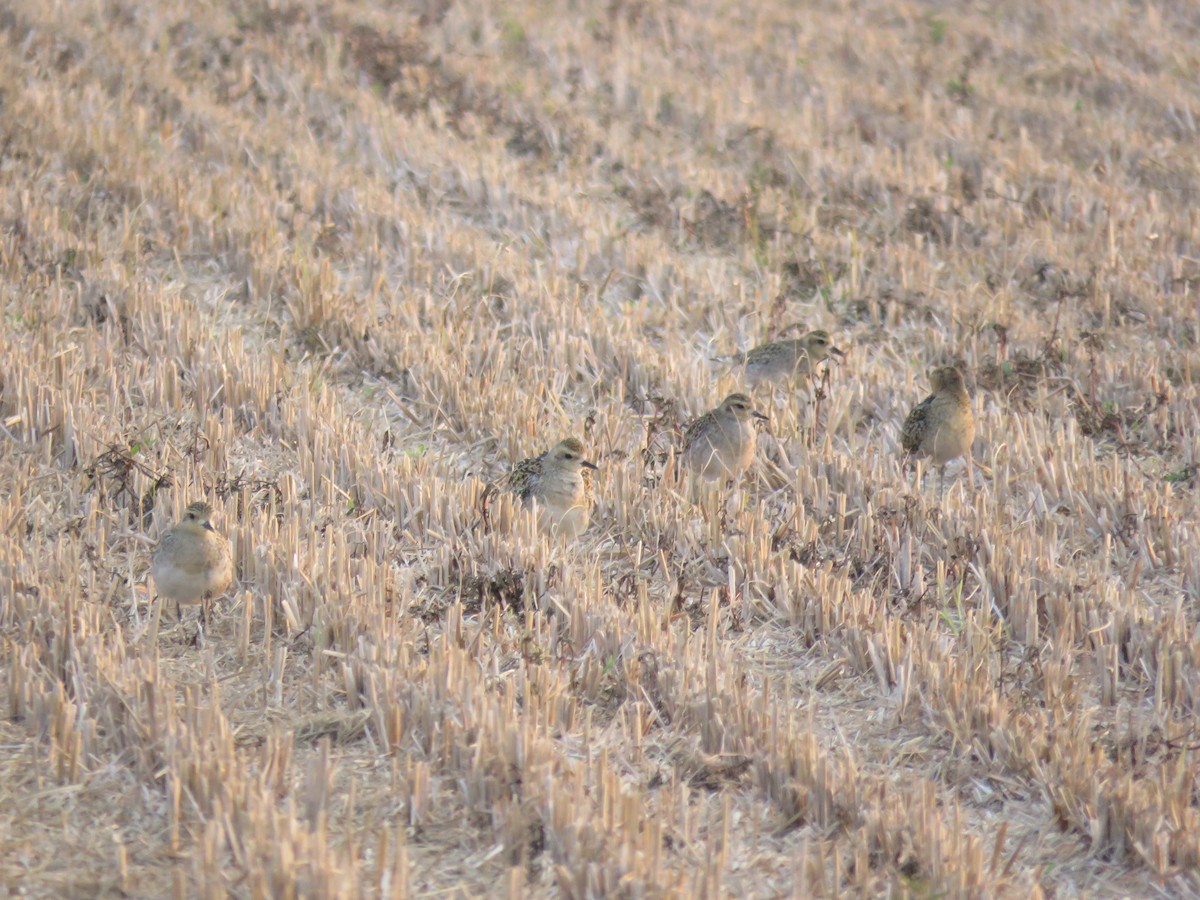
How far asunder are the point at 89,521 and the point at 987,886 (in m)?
4.39

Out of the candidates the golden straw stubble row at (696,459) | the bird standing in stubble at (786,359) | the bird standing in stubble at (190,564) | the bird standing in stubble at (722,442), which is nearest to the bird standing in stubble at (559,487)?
the golden straw stubble row at (696,459)

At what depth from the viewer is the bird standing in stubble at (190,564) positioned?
230 inches

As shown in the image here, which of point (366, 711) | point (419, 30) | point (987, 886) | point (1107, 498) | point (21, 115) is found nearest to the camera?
point (987, 886)

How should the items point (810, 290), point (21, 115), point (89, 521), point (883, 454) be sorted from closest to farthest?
point (89, 521) → point (883, 454) → point (810, 290) → point (21, 115)

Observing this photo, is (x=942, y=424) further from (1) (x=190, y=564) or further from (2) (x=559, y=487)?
(1) (x=190, y=564)

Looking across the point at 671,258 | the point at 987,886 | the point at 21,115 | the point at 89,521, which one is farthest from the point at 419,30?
the point at 987,886

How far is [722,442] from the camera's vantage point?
775 cm

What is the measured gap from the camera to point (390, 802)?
4.95 m

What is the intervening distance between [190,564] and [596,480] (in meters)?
2.57

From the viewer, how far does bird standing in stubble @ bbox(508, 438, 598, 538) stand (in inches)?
276

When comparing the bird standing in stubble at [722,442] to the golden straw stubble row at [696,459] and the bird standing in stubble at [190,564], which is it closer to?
the golden straw stubble row at [696,459]

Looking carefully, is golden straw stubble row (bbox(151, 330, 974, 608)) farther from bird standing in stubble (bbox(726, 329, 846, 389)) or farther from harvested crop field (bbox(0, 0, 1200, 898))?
harvested crop field (bbox(0, 0, 1200, 898))

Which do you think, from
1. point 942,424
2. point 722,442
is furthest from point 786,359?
point 722,442

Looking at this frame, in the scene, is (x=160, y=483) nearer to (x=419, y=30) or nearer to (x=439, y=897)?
(x=439, y=897)
